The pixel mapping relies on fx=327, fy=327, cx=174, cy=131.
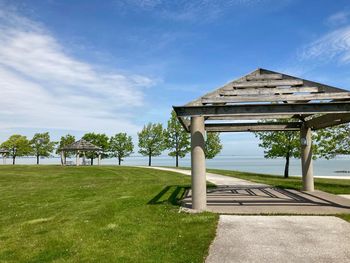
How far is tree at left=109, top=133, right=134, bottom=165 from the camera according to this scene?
6234cm

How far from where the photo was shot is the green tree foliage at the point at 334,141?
810 inches

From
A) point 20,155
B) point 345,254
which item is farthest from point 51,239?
point 20,155

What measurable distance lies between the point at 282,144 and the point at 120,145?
1496 inches

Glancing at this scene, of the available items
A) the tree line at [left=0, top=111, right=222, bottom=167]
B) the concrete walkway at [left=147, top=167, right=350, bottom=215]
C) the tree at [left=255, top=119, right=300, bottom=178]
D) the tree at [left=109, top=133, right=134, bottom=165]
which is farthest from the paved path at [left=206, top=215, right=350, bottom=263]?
the tree at [left=109, top=133, right=134, bottom=165]

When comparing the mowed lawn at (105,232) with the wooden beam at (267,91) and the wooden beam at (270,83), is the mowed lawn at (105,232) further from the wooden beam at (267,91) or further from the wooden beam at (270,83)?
the wooden beam at (270,83)

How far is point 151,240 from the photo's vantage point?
7262 millimetres

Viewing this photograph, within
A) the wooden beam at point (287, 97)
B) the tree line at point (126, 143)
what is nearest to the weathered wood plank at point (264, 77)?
the wooden beam at point (287, 97)

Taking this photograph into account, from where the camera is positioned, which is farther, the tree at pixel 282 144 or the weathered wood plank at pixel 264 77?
the tree at pixel 282 144

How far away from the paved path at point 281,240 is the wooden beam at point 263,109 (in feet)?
10.7

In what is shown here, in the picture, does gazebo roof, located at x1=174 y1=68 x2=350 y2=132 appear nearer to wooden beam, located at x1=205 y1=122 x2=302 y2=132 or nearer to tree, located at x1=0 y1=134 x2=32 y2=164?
wooden beam, located at x1=205 y1=122 x2=302 y2=132

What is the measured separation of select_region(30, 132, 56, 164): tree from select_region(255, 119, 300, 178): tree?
51.2m

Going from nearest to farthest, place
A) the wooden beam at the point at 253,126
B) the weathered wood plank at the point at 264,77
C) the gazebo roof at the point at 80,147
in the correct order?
1. the weathered wood plank at the point at 264,77
2. the wooden beam at the point at 253,126
3. the gazebo roof at the point at 80,147

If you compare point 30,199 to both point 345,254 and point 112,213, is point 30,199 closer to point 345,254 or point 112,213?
point 112,213

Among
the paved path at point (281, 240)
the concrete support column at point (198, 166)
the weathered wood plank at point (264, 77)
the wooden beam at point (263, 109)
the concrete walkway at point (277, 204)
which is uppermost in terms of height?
the weathered wood plank at point (264, 77)
